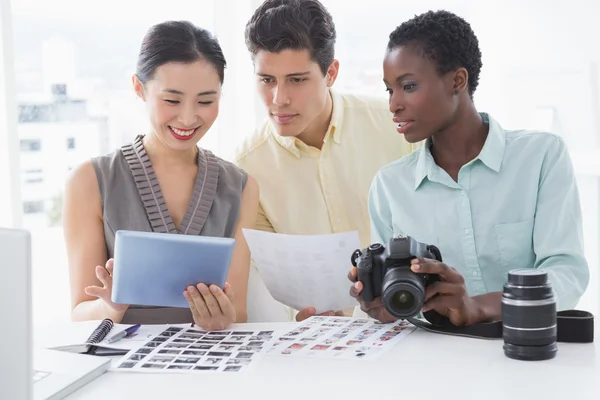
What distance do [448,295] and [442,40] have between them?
65cm

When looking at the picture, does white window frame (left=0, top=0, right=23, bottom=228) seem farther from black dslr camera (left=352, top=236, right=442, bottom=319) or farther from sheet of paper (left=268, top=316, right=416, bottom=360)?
black dslr camera (left=352, top=236, right=442, bottom=319)

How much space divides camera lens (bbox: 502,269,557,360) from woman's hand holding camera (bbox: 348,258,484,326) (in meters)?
0.15

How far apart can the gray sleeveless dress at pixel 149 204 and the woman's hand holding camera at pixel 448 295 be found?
2.04 ft

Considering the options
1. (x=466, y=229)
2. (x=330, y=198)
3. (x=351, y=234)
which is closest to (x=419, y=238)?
(x=466, y=229)

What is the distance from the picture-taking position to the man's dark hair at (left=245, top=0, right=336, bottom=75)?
2174 millimetres

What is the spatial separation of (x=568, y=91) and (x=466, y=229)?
5.71 feet

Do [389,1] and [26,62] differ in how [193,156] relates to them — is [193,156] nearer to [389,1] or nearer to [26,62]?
[26,62]

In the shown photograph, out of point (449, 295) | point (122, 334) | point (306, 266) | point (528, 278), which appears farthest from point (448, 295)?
point (122, 334)

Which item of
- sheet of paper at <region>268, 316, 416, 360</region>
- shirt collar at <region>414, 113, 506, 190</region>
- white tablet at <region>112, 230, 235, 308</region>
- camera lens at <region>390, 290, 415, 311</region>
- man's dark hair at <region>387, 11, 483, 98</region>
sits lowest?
sheet of paper at <region>268, 316, 416, 360</region>

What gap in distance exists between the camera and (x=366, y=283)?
156 centimetres

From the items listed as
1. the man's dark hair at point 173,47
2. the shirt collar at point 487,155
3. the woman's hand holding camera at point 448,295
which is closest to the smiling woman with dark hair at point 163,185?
the man's dark hair at point 173,47

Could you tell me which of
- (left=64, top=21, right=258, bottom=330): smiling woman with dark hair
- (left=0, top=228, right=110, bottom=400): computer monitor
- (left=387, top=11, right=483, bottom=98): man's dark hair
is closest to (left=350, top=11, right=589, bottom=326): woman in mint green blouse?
(left=387, top=11, right=483, bottom=98): man's dark hair

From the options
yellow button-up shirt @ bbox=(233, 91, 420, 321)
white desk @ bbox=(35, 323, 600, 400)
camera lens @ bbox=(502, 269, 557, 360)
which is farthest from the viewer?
yellow button-up shirt @ bbox=(233, 91, 420, 321)

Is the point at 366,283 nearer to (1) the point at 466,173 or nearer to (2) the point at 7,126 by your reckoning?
(1) the point at 466,173
